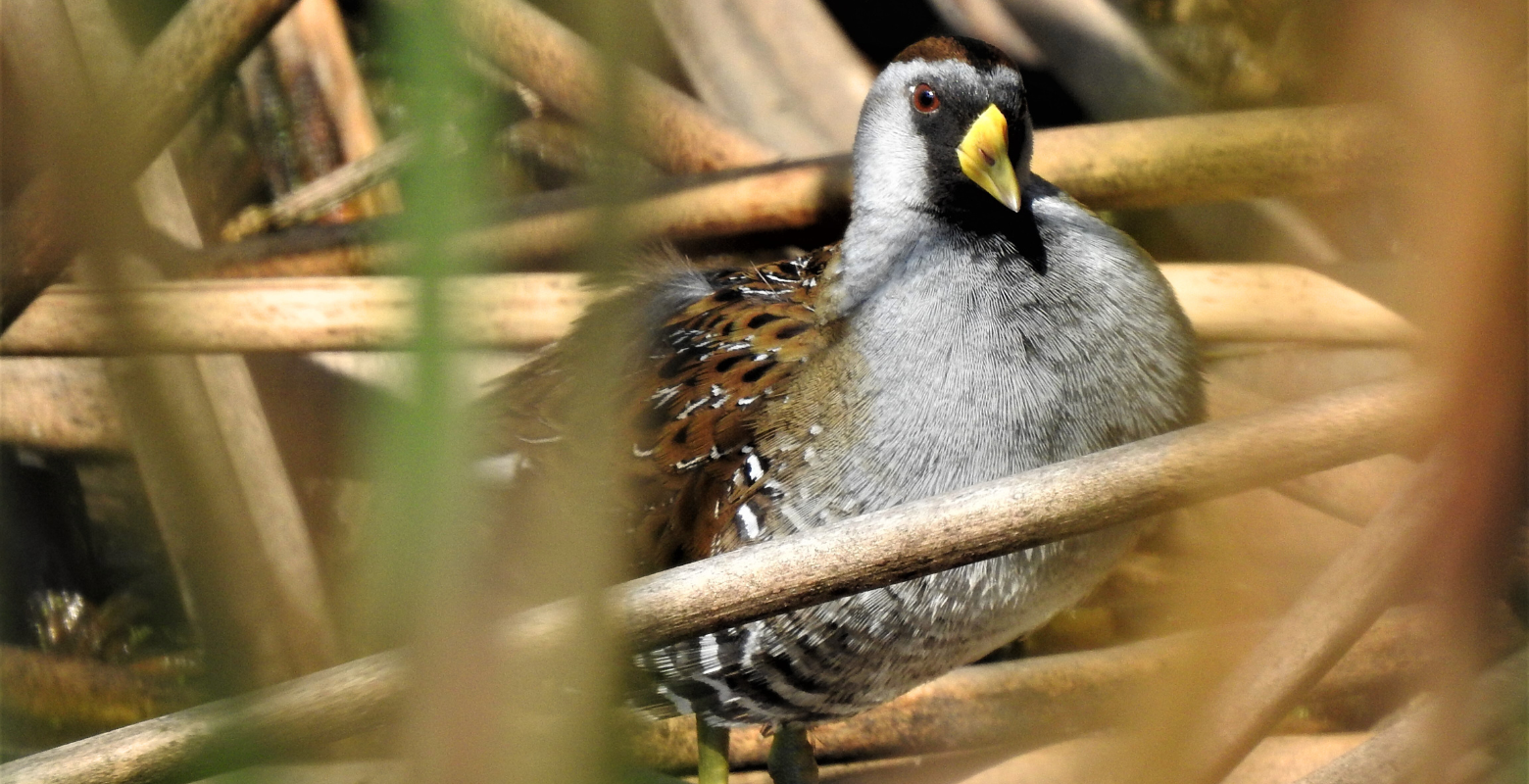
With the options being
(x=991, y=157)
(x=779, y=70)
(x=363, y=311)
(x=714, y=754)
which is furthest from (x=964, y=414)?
(x=779, y=70)

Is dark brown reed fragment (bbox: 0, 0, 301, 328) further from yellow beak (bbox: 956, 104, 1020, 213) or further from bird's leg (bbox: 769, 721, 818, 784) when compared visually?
bird's leg (bbox: 769, 721, 818, 784)

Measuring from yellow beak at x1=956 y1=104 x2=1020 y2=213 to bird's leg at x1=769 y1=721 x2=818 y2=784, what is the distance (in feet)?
3.60

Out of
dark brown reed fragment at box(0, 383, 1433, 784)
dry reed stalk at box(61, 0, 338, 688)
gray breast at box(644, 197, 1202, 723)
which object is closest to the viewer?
dry reed stalk at box(61, 0, 338, 688)

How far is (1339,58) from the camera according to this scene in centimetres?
59

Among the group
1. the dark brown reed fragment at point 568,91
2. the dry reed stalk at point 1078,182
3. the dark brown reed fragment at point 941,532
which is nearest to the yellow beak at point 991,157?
the dry reed stalk at point 1078,182

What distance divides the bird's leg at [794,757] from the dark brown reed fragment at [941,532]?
1213 mm

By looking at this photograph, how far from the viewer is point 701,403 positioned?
6.86ft

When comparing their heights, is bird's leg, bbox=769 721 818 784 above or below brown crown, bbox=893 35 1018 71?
below

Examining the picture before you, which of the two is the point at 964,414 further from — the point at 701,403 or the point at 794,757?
the point at 794,757

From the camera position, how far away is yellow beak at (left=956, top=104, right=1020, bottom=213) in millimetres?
1813

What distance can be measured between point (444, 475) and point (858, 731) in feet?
7.04

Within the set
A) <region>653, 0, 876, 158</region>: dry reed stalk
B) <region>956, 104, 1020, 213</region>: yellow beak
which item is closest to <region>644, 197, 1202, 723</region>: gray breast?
<region>956, 104, 1020, 213</region>: yellow beak

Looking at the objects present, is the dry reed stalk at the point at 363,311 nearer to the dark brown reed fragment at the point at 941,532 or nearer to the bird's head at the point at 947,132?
the bird's head at the point at 947,132

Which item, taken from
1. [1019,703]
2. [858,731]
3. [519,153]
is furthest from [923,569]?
[519,153]
